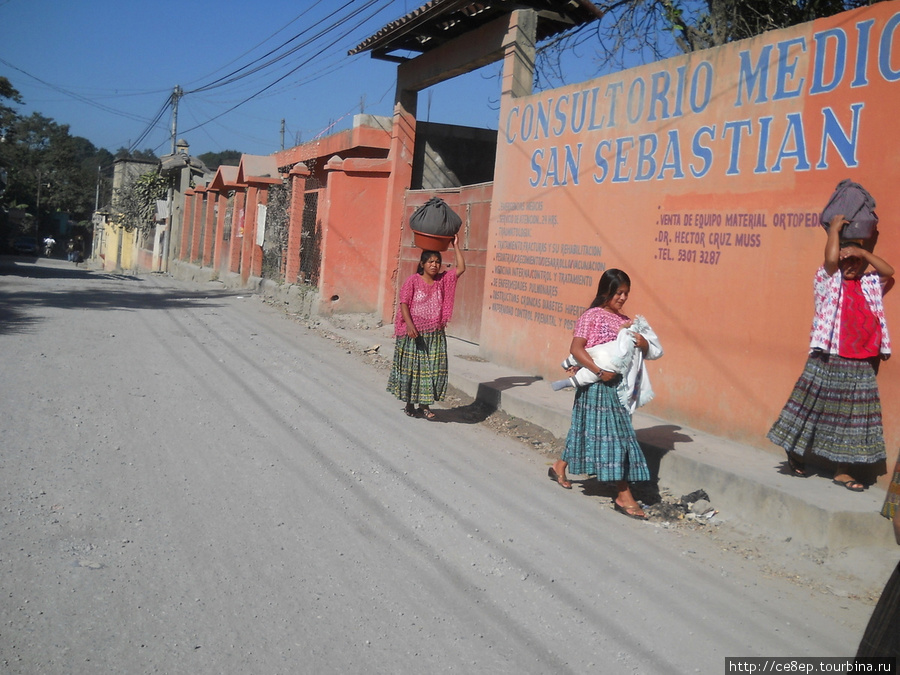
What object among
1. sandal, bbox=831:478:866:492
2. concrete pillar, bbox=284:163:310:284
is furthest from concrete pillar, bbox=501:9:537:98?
concrete pillar, bbox=284:163:310:284

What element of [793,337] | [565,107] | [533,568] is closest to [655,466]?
[793,337]

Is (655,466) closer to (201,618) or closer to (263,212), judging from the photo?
(201,618)

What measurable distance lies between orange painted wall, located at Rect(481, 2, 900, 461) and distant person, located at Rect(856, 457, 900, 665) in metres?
2.98

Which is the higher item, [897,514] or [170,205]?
[170,205]

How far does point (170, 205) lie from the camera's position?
3697 cm

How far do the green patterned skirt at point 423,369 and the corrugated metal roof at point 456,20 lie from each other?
17.2 feet

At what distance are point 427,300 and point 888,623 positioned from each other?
551cm

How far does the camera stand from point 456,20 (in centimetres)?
1187

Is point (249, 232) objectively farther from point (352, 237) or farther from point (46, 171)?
point (46, 171)

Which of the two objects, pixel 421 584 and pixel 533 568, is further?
pixel 533 568

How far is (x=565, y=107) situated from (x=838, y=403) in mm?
4951

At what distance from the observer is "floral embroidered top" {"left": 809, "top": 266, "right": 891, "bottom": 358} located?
16.6 ft

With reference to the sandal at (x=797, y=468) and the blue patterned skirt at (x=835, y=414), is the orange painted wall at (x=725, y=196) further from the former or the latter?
the sandal at (x=797, y=468)

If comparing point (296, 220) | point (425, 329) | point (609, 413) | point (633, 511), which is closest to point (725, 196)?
point (609, 413)
